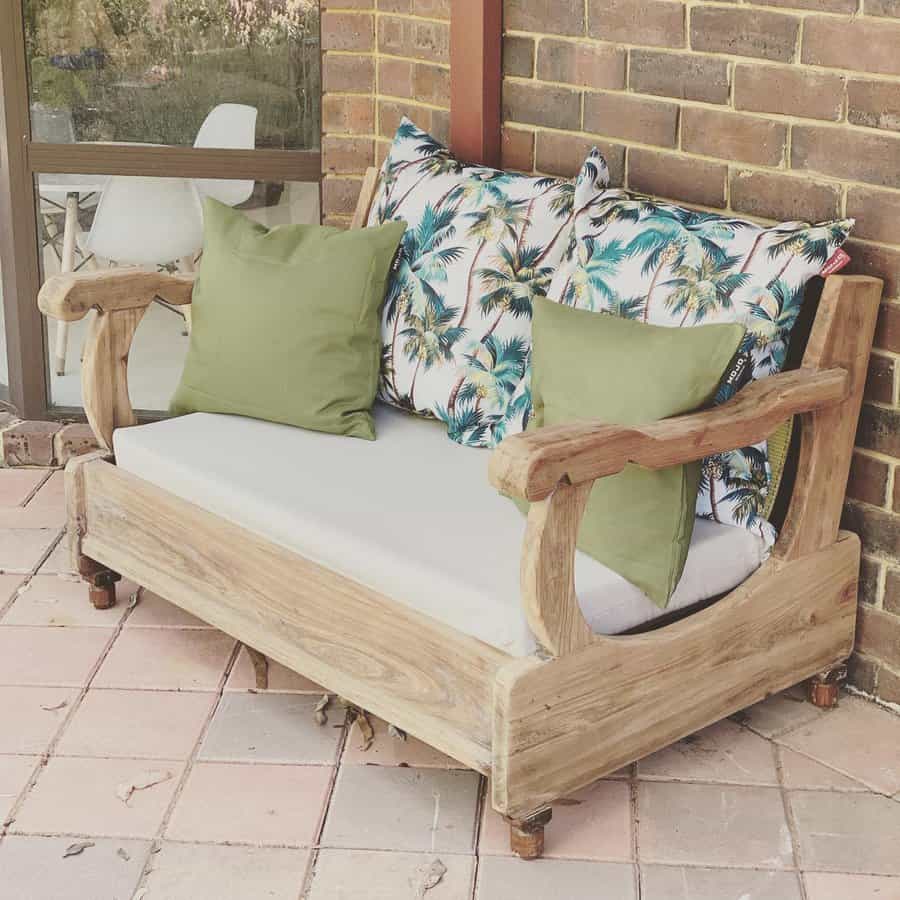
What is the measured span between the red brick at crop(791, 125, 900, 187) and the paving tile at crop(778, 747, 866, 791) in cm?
108

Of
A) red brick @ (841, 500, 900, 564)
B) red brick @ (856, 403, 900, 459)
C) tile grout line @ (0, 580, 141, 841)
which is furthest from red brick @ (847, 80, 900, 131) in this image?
tile grout line @ (0, 580, 141, 841)

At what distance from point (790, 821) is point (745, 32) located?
1.51 m

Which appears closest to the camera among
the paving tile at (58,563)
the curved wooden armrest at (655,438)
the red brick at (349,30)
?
the curved wooden armrest at (655,438)

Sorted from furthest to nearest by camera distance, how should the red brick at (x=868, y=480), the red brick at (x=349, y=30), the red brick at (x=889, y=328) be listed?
the red brick at (x=349, y=30) < the red brick at (x=868, y=480) < the red brick at (x=889, y=328)

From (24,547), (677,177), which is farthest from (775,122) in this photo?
(24,547)

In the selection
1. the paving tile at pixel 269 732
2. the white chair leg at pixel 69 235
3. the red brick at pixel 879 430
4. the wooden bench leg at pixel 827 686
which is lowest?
Answer: the paving tile at pixel 269 732

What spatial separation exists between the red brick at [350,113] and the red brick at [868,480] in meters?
1.62

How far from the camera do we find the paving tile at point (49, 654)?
327 centimetres

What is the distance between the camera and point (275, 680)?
3.25m

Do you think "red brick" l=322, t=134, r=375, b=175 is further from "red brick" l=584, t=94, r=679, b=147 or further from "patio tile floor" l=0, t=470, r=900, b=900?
"patio tile floor" l=0, t=470, r=900, b=900

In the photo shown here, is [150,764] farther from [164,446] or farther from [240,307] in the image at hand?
[240,307]

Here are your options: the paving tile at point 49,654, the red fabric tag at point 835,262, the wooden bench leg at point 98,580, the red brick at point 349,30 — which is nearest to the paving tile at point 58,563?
the wooden bench leg at point 98,580

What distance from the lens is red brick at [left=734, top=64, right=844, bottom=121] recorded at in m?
A: 2.96

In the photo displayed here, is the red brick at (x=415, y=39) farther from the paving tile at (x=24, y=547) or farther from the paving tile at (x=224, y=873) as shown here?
the paving tile at (x=224, y=873)
